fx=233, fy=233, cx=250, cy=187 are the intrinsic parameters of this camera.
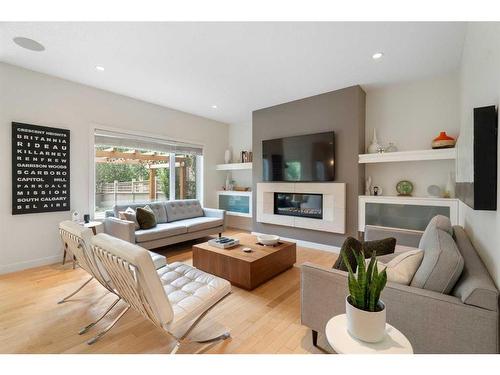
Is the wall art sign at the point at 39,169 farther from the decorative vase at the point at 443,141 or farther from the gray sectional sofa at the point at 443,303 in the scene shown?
the decorative vase at the point at 443,141

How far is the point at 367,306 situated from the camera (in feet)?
3.16

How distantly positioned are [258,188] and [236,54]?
2.53 meters

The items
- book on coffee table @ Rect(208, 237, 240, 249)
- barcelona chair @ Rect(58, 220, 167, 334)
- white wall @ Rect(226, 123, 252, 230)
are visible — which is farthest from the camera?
white wall @ Rect(226, 123, 252, 230)

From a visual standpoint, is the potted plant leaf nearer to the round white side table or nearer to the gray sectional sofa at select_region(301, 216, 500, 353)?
the round white side table

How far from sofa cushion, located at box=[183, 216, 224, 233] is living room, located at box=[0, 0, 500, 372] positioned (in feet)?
0.11

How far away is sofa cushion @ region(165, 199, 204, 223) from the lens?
4218 mm

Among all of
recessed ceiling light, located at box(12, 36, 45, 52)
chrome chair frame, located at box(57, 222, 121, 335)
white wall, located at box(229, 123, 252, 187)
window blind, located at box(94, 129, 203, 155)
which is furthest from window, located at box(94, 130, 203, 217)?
chrome chair frame, located at box(57, 222, 121, 335)

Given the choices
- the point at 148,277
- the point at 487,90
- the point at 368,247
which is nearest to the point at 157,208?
the point at 148,277

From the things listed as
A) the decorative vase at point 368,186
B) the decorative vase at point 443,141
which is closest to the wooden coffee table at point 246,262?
the decorative vase at point 368,186

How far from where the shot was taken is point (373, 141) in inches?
143

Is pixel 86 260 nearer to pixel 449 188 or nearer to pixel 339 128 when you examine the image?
pixel 339 128

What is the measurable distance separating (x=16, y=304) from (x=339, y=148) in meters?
4.28
